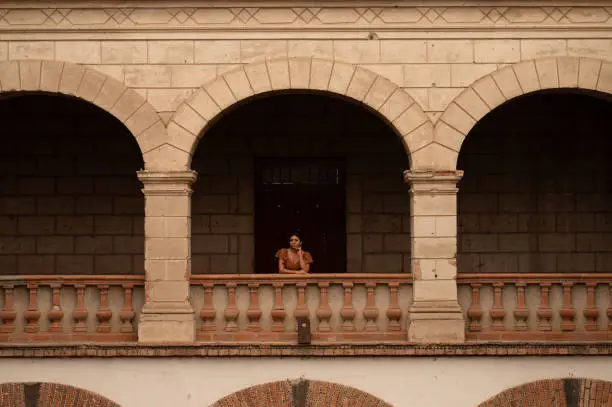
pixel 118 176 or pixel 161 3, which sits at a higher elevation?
pixel 161 3

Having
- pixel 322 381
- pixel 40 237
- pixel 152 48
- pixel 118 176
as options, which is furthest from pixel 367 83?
pixel 40 237

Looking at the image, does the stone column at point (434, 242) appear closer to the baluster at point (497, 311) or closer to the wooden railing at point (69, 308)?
the baluster at point (497, 311)

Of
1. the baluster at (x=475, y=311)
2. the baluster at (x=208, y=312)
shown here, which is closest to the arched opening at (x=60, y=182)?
the baluster at (x=208, y=312)

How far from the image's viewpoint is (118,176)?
15156 millimetres

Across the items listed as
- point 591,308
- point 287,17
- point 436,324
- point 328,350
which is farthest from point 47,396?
point 591,308

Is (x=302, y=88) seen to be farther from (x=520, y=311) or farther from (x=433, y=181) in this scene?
(x=520, y=311)

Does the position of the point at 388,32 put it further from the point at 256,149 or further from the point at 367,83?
the point at 256,149

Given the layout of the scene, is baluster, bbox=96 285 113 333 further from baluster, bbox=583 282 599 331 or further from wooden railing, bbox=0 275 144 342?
baluster, bbox=583 282 599 331

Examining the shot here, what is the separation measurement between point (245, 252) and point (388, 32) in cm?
403

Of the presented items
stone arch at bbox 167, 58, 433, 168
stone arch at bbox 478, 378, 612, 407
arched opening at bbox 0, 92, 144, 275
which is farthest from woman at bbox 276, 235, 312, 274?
arched opening at bbox 0, 92, 144, 275

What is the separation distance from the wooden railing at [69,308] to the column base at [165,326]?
0.26 m

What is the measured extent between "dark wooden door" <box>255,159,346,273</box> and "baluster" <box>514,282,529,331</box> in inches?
131

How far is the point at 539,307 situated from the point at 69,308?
17.4 ft

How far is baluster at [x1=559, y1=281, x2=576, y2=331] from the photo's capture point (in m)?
12.5
